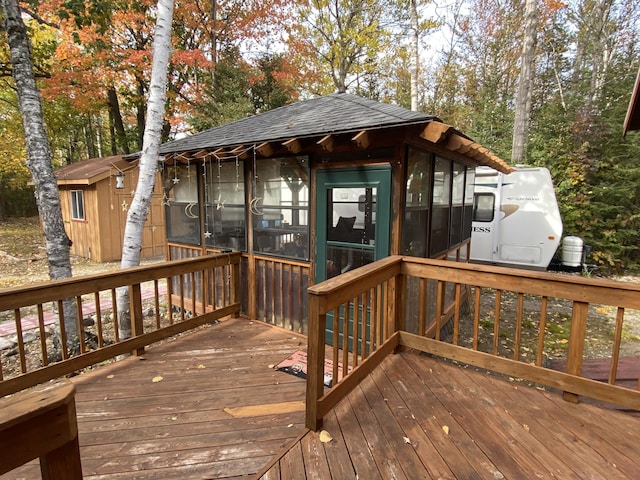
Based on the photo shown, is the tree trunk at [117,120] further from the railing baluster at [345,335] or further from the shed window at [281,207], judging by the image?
the railing baluster at [345,335]

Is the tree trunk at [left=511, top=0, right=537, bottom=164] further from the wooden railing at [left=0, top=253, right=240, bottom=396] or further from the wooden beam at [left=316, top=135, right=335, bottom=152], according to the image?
the wooden railing at [left=0, top=253, right=240, bottom=396]

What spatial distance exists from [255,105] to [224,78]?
4.31 ft

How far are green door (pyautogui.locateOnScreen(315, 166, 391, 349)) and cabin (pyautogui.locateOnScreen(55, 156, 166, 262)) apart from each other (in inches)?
291

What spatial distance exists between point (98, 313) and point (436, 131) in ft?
11.0

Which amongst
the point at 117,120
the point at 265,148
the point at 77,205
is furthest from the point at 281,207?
the point at 117,120

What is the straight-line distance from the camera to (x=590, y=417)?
220 cm

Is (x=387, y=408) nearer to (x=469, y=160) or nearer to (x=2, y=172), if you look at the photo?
(x=469, y=160)

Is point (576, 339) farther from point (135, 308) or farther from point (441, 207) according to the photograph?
point (135, 308)

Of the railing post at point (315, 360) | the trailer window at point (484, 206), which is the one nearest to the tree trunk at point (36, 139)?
the railing post at point (315, 360)

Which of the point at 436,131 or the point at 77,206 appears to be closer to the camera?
the point at 436,131

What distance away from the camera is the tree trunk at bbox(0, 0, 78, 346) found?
13.1ft

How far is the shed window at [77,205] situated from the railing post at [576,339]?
12.7 metres

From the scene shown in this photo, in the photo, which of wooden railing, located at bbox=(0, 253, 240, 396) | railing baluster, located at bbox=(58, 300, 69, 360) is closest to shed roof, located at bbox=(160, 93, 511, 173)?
wooden railing, located at bbox=(0, 253, 240, 396)

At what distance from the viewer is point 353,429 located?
2.12 meters
